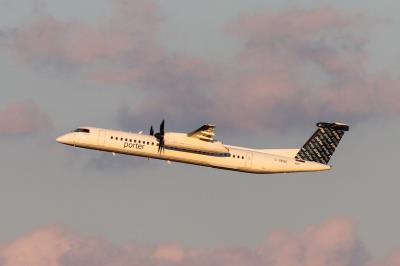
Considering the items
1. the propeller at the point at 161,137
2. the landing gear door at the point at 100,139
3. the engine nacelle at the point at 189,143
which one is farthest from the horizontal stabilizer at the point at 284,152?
the landing gear door at the point at 100,139

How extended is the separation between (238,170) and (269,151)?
5250 mm

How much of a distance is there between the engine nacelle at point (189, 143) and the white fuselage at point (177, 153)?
70 centimetres

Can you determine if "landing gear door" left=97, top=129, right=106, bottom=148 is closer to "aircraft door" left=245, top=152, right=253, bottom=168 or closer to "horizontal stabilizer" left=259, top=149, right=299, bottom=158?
"aircraft door" left=245, top=152, right=253, bottom=168

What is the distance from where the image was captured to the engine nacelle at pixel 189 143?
136 meters

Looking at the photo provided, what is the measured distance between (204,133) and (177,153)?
402 centimetres

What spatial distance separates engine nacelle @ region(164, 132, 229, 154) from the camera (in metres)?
136

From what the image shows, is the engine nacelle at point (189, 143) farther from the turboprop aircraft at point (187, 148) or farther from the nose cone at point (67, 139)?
the nose cone at point (67, 139)

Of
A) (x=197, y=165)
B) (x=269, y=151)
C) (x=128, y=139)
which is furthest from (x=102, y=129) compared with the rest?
(x=269, y=151)

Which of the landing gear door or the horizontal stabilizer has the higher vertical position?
the horizontal stabilizer

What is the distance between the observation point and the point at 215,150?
137m

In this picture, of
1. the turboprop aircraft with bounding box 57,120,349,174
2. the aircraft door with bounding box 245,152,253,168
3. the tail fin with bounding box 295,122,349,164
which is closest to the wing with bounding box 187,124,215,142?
the turboprop aircraft with bounding box 57,120,349,174

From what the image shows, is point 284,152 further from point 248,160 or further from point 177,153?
point 177,153

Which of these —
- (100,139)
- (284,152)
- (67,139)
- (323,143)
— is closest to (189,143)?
(100,139)

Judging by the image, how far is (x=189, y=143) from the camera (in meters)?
137
